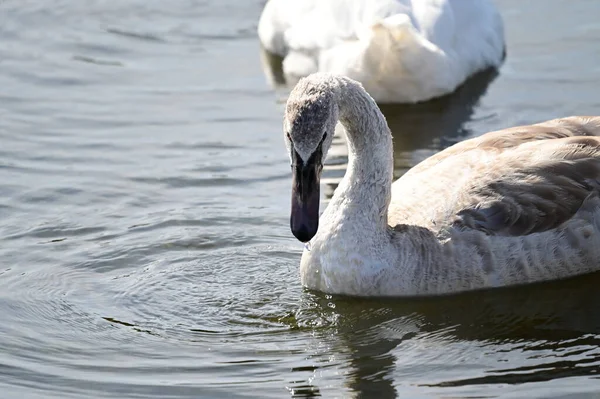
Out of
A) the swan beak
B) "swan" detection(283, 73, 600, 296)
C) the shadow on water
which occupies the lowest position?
the shadow on water

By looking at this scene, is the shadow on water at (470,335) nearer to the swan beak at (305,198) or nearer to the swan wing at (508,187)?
the swan wing at (508,187)

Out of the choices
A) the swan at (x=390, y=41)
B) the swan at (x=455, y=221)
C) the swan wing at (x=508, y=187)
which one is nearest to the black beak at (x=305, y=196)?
the swan at (x=455, y=221)

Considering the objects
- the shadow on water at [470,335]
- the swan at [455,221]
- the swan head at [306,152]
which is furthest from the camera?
the swan at [455,221]

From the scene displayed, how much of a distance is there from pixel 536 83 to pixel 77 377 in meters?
6.79

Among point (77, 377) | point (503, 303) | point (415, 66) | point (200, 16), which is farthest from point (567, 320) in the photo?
point (200, 16)

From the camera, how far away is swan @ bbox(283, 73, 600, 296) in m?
8.16

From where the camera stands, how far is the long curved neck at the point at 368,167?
8180 mm

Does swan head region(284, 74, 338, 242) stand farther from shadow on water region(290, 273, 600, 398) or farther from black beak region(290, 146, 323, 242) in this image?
shadow on water region(290, 273, 600, 398)

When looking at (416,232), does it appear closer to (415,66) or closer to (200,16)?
(415,66)

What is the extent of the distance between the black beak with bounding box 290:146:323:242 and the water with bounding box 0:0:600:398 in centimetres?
66

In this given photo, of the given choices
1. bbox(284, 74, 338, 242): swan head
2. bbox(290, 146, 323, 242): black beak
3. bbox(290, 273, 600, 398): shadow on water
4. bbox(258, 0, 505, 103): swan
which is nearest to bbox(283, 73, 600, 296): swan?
bbox(290, 273, 600, 398): shadow on water

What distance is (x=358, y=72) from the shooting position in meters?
11.8

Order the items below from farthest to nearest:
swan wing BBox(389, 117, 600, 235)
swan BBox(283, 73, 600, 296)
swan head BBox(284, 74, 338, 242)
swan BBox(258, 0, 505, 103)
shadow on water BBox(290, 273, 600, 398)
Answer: swan BBox(258, 0, 505, 103), swan wing BBox(389, 117, 600, 235), swan BBox(283, 73, 600, 296), swan head BBox(284, 74, 338, 242), shadow on water BBox(290, 273, 600, 398)

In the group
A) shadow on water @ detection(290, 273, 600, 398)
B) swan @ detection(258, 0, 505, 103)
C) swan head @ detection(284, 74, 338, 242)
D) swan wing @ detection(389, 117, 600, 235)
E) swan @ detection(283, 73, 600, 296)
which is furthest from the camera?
swan @ detection(258, 0, 505, 103)
